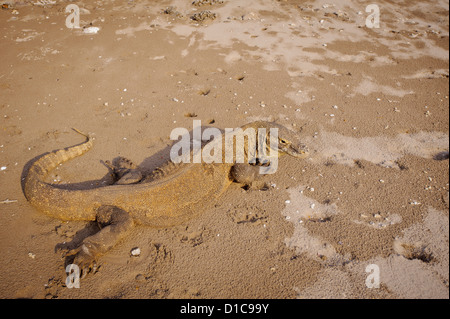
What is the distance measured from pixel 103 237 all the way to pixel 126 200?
619 mm

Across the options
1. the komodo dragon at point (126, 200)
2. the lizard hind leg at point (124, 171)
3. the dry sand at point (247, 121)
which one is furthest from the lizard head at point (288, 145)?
the lizard hind leg at point (124, 171)

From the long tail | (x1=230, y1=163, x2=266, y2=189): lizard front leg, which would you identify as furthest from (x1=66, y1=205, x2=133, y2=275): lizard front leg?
(x1=230, y1=163, x2=266, y2=189): lizard front leg

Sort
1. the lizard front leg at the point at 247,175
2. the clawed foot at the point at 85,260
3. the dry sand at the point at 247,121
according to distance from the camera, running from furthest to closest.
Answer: the lizard front leg at the point at 247,175
the dry sand at the point at 247,121
the clawed foot at the point at 85,260

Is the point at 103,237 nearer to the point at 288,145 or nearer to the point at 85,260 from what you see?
the point at 85,260

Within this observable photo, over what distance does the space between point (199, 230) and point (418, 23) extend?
14.1 m

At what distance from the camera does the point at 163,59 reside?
29.1 feet

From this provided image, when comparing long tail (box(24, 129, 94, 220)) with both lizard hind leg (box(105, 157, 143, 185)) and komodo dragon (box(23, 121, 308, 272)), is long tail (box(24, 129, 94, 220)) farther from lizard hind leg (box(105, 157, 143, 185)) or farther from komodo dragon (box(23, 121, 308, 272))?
lizard hind leg (box(105, 157, 143, 185))

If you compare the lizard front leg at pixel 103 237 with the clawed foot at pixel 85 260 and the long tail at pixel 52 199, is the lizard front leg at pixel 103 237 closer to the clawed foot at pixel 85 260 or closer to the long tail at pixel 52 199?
the clawed foot at pixel 85 260

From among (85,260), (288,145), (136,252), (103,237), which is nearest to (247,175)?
(288,145)

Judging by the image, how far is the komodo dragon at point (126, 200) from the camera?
3799 mm

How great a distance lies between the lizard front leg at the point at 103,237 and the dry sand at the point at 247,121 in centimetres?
22

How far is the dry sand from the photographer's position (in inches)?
144
